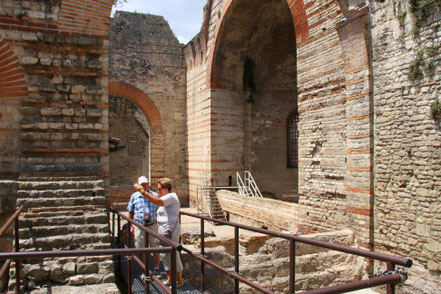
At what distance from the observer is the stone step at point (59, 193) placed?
17.0 feet

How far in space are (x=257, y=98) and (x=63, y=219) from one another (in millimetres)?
10200

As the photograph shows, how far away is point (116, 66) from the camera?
15.3 meters

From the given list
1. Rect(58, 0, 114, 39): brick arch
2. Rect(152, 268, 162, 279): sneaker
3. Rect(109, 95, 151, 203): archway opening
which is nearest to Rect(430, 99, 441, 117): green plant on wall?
Rect(152, 268, 162, 279): sneaker

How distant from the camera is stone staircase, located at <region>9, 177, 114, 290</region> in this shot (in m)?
4.25

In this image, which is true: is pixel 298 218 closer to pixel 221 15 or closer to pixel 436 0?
pixel 436 0

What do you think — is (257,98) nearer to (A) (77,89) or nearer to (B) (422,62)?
(B) (422,62)

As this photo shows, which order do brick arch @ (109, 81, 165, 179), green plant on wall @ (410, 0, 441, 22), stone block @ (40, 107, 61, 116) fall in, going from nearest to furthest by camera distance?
stone block @ (40, 107, 61, 116) < green plant on wall @ (410, 0, 441, 22) < brick arch @ (109, 81, 165, 179)

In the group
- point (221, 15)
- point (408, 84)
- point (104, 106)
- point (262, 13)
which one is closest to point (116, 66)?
point (221, 15)

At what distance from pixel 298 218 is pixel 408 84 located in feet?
13.0

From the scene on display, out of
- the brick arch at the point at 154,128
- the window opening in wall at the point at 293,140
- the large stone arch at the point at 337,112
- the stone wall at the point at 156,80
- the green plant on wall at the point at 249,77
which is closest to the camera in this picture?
the large stone arch at the point at 337,112

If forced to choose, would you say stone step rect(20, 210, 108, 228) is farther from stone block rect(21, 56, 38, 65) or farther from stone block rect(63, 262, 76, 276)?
stone block rect(21, 56, 38, 65)

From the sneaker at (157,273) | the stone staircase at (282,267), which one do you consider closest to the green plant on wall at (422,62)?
the stone staircase at (282,267)

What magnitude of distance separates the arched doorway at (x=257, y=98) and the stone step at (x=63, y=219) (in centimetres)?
859

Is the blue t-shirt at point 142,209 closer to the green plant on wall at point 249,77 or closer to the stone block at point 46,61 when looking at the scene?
the stone block at point 46,61
